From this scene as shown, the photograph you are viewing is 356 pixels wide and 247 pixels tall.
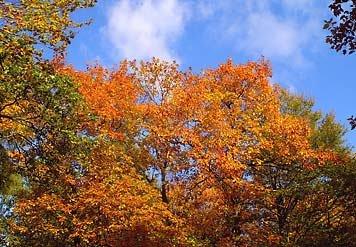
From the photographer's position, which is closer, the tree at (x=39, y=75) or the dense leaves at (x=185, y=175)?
the tree at (x=39, y=75)

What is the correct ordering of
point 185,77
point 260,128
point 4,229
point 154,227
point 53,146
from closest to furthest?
point 53,146
point 154,227
point 260,128
point 4,229
point 185,77

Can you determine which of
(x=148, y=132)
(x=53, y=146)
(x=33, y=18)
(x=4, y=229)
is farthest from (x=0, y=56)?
(x=4, y=229)

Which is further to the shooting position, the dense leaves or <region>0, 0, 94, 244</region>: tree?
the dense leaves

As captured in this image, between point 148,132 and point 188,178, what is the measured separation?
306cm

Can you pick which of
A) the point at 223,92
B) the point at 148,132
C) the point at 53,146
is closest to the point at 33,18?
the point at 53,146

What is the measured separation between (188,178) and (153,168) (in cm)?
238

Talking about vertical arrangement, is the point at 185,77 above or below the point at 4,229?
above

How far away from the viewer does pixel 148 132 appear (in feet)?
84.2

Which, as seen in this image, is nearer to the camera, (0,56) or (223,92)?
(0,56)

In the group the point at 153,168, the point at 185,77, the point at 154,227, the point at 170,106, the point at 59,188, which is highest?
the point at 185,77

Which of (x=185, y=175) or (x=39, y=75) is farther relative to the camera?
(x=185, y=175)

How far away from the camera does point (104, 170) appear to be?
934 inches

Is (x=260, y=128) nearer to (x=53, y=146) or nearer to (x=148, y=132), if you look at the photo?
(x=148, y=132)

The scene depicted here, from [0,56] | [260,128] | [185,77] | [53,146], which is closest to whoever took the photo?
[0,56]
